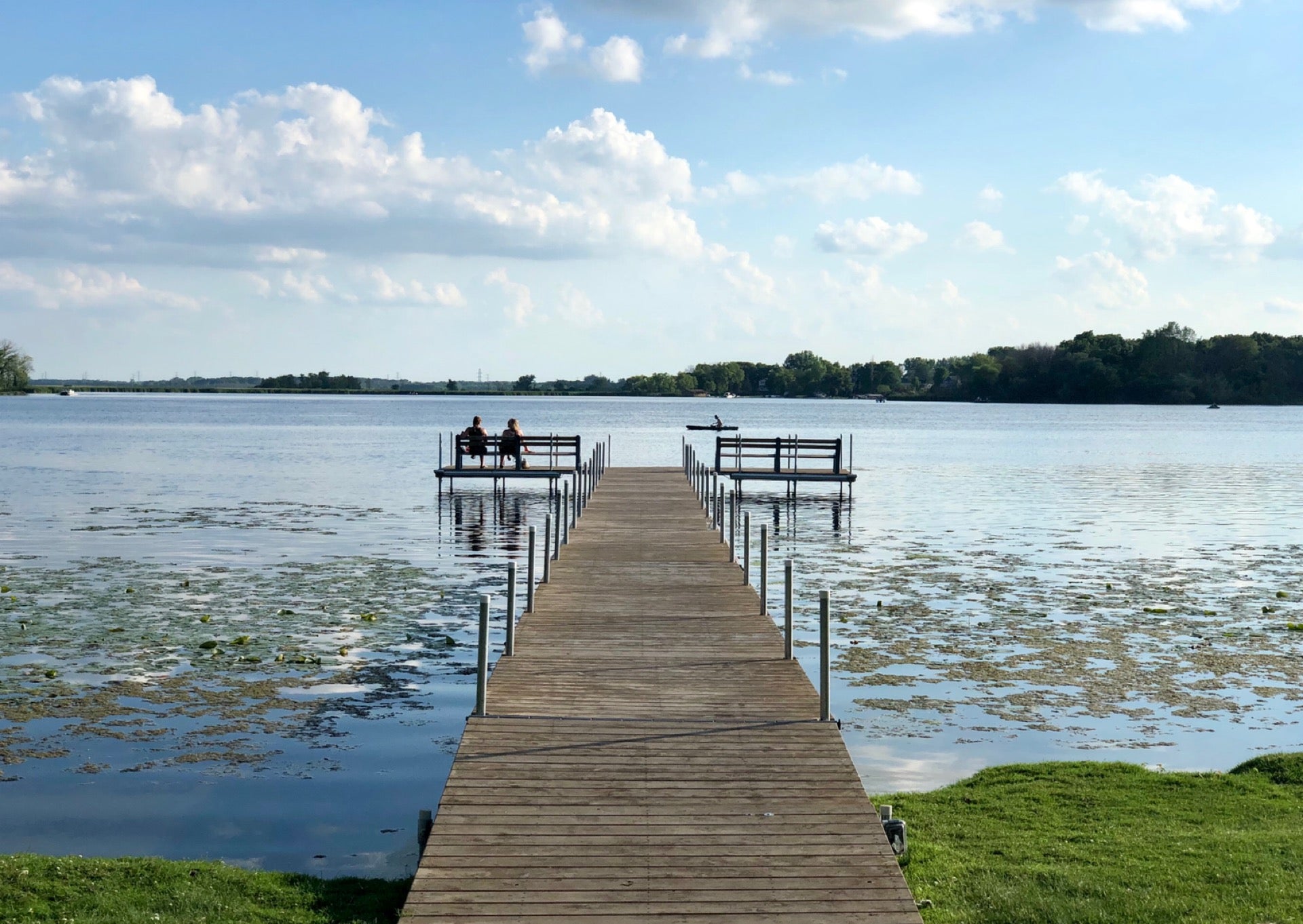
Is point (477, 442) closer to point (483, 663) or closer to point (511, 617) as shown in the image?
point (511, 617)

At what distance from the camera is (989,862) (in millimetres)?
9156

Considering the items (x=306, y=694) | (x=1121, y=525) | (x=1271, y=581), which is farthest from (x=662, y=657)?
(x=1121, y=525)

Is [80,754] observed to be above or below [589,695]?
below

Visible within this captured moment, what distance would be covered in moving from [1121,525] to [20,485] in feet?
121

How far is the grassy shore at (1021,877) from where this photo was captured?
26.2 ft

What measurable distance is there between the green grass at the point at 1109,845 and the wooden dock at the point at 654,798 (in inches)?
34.1

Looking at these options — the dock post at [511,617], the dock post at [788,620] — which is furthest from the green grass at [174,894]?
the dock post at [788,620]

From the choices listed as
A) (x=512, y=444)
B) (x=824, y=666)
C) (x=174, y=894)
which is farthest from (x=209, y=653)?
(x=512, y=444)

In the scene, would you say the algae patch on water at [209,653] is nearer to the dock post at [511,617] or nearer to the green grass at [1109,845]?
the dock post at [511,617]

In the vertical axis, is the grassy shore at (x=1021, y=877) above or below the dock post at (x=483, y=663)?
below

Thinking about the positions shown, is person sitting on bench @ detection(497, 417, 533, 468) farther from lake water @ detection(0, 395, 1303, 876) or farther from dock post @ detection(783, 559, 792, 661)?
dock post @ detection(783, 559, 792, 661)

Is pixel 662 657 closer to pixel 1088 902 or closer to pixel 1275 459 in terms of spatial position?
pixel 1088 902

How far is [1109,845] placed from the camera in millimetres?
9414

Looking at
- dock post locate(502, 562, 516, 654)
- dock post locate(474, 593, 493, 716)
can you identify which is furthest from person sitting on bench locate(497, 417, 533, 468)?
dock post locate(474, 593, 493, 716)
